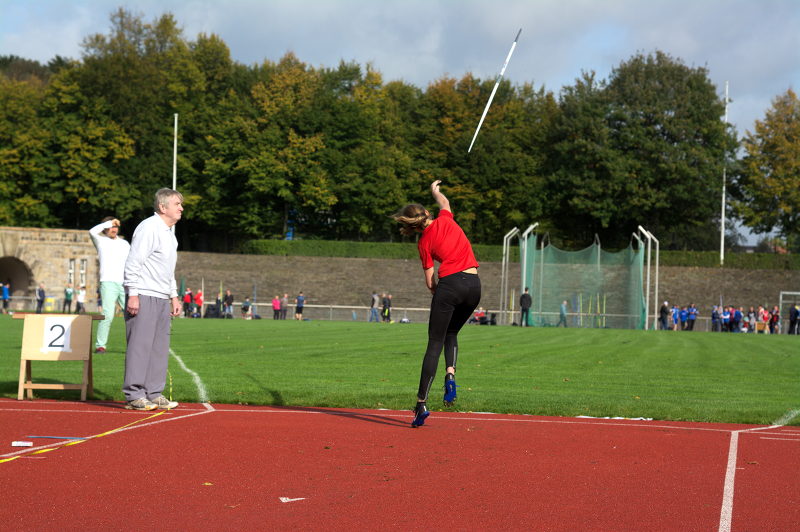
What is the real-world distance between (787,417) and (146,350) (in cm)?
671

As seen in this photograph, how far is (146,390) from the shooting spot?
9812 millimetres

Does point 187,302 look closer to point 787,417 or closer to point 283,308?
point 283,308

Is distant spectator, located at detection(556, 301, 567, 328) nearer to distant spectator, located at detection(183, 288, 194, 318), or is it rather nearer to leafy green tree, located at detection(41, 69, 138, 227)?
distant spectator, located at detection(183, 288, 194, 318)

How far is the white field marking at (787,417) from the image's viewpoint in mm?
9977

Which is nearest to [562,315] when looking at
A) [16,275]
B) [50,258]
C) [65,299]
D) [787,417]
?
[65,299]

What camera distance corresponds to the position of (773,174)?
64375mm

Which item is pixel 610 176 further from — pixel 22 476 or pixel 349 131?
pixel 22 476

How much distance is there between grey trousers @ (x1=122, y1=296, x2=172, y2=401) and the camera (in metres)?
9.73

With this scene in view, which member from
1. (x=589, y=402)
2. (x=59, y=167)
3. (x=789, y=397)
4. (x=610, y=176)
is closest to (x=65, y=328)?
(x=589, y=402)

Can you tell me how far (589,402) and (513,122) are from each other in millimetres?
60561

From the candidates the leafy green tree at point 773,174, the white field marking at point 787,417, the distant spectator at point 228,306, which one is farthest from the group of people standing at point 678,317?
the white field marking at point 787,417

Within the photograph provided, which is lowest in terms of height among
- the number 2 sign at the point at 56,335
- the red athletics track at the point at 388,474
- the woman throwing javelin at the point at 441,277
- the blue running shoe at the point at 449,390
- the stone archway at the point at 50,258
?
the red athletics track at the point at 388,474

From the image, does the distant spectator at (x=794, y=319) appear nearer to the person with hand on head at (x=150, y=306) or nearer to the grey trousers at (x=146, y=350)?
the person with hand on head at (x=150, y=306)

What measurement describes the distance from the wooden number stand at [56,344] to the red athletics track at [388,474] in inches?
48.8
